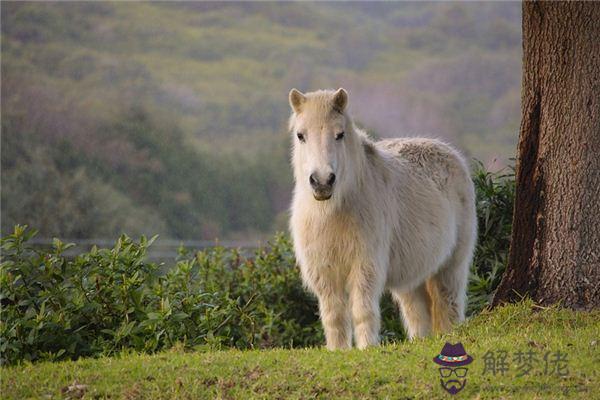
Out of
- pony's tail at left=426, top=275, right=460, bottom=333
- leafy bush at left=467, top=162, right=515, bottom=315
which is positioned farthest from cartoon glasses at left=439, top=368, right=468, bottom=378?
leafy bush at left=467, top=162, right=515, bottom=315

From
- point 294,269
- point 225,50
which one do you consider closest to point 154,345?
point 294,269

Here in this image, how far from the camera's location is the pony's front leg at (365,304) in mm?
6363

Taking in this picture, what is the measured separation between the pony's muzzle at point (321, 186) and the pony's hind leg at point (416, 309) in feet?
7.17

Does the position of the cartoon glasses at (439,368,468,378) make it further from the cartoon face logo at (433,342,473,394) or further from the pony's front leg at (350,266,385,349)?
the pony's front leg at (350,266,385,349)

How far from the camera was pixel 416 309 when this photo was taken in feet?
25.9

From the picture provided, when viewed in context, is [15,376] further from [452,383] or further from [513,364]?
[513,364]

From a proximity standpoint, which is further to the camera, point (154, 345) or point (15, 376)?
point (154, 345)

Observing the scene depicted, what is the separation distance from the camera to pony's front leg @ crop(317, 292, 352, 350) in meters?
6.58

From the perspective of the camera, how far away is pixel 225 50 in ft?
133

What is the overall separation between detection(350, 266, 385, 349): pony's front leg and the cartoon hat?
2.96 feet

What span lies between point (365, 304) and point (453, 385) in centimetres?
154

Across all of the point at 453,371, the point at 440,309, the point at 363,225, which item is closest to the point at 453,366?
the point at 453,371

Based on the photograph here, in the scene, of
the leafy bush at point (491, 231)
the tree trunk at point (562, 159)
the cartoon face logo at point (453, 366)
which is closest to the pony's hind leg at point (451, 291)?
the leafy bush at point (491, 231)

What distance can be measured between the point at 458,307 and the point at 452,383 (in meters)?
2.87
